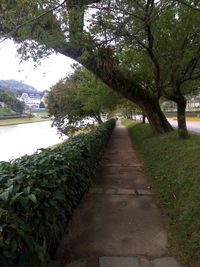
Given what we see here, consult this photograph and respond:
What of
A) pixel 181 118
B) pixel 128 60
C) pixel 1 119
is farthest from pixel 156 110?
pixel 1 119

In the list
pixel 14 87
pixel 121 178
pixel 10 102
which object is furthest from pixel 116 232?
pixel 14 87

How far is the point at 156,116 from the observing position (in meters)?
7.96

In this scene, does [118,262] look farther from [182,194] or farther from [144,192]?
[144,192]

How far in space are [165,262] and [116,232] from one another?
0.71 metres

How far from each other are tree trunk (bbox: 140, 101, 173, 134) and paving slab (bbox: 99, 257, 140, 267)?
669cm

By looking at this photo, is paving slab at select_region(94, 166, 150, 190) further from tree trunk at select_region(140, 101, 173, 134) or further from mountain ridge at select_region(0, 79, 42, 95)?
mountain ridge at select_region(0, 79, 42, 95)

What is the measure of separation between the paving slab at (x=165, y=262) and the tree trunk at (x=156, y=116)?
6.57 m

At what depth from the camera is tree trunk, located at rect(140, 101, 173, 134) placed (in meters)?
7.75

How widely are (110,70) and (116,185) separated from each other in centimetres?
410

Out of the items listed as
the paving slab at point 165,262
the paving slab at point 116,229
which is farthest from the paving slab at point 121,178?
the paving slab at point 165,262

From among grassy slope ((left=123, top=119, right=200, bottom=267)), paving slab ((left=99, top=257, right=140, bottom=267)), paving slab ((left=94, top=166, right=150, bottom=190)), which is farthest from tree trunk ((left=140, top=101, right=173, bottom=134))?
paving slab ((left=99, top=257, right=140, bottom=267))

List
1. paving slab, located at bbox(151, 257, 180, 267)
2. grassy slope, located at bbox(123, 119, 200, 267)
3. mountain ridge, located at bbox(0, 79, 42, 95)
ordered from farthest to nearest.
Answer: mountain ridge, located at bbox(0, 79, 42, 95) < grassy slope, located at bbox(123, 119, 200, 267) < paving slab, located at bbox(151, 257, 180, 267)

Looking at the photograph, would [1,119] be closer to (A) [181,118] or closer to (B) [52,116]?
(A) [181,118]

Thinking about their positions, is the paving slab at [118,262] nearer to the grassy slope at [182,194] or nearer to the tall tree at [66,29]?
the grassy slope at [182,194]
